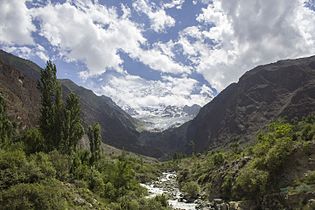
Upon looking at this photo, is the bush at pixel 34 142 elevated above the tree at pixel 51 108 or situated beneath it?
situated beneath

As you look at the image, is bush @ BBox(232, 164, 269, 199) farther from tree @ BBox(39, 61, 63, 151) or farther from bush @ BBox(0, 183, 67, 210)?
tree @ BBox(39, 61, 63, 151)

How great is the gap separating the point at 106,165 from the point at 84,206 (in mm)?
33452

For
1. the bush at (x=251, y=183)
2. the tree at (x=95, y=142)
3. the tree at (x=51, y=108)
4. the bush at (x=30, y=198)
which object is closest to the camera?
the bush at (x=30, y=198)

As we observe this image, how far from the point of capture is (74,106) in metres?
68.1

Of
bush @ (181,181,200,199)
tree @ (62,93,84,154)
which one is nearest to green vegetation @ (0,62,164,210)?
tree @ (62,93,84,154)

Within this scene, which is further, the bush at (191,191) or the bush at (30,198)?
the bush at (191,191)

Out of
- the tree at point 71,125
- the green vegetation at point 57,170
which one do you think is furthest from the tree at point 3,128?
the tree at point 71,125

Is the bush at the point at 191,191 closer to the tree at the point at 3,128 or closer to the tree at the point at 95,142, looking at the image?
the tree at the point at 95,142

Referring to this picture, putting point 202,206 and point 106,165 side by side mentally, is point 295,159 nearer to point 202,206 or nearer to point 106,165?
point 202,206

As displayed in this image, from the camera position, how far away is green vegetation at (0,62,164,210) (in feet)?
127

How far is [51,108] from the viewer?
6438cm

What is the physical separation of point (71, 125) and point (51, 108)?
4686mm

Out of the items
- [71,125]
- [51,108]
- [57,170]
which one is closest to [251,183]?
[57,170]

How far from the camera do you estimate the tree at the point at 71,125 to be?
63.5 m
